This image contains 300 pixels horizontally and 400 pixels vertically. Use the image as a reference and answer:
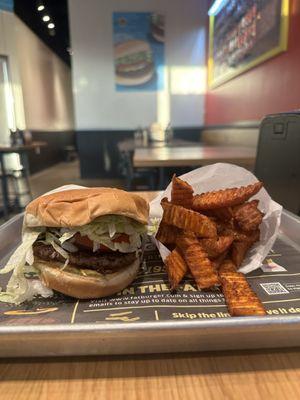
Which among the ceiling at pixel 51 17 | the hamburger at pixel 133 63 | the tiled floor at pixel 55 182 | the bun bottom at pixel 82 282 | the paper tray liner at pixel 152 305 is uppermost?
the ceiling at pixel 51 17

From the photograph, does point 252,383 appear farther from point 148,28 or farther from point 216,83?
point 148,28

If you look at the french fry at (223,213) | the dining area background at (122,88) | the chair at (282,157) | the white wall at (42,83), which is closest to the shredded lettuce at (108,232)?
the french fry at (223,213)

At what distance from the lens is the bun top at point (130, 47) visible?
622cm

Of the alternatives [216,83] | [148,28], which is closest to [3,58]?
[148,28]

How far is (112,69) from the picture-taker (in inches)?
250

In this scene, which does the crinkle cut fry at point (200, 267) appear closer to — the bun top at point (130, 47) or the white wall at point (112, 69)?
the white wall at point (112, 69)

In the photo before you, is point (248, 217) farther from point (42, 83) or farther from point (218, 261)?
point (42, 83)

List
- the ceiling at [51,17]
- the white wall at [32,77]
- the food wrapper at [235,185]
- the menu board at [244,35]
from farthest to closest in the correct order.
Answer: the ceiling at [51,17] → the white wall at [32,77] → the menu board at [244,35] → the food wrapper at [235,185]

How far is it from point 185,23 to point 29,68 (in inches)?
183

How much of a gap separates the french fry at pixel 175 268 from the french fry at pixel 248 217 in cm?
18

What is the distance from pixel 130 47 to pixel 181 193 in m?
6.24

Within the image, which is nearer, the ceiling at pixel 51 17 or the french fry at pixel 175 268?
the french fry at pixel 175 268

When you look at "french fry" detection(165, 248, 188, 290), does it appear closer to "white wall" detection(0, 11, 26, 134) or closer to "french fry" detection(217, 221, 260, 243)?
"french fry" detection(217, 221, 260, 243)

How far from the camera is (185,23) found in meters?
6.23
